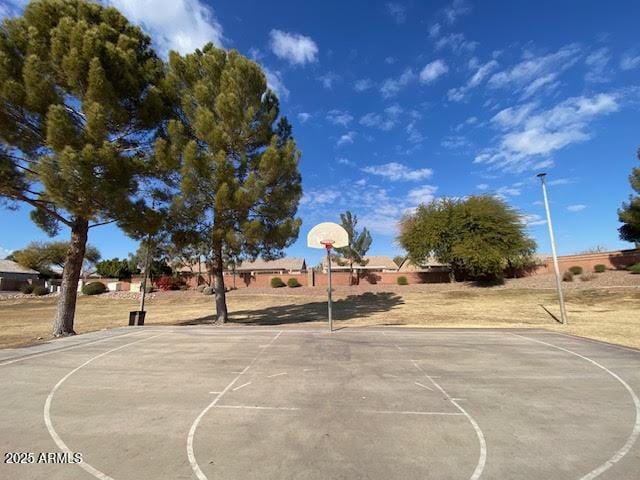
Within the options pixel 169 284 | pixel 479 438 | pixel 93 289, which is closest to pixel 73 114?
pixel 479 438

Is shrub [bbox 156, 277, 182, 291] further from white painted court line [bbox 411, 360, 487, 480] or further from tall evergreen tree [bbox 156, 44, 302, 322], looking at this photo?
white painted court line [bbox 411, 360, 487, 480]

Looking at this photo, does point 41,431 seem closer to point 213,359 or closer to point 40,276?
point 213,359

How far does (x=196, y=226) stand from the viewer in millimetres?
18516

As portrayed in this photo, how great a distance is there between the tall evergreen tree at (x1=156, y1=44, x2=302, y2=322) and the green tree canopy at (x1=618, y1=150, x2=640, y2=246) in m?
37.8

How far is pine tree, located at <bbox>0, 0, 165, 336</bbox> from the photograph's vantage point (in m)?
12.7

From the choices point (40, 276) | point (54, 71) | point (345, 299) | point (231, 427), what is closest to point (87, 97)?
point (54, 71)

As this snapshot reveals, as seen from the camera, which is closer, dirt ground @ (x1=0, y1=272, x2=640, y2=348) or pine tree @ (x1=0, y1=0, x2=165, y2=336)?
pine tree @ (x1=0, y1=0, x2=165, y2=336)

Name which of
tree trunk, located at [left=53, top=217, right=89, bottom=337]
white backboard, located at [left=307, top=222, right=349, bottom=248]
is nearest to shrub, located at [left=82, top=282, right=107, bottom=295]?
tree trunk, located at [left=53, top=217, right=89, bottom=337]

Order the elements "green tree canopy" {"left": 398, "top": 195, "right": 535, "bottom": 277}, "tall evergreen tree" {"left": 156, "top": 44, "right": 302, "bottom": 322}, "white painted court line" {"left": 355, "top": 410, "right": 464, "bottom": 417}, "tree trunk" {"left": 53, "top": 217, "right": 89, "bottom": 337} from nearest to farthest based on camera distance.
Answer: "white painted court line" {"left": 355, "top": 410, "right": 464, "bottom": 417}, "tree trunk" {"left": 53, "top": 217, "right": 89, "bottom": 337}, "tall evergreen tree" {"left": 156, "top": 44, "right": 302, "bottom": 322}, "green tree canopy" {"left": 398, "top": 195, "right": 535, "bottom": 277}

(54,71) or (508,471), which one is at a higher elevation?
(54,71)

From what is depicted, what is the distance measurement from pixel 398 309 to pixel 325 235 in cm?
1124

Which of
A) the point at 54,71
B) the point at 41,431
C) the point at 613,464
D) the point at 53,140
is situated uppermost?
the point at 54,71

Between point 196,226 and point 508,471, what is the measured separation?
665 inches

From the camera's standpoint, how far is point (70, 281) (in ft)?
48.1
